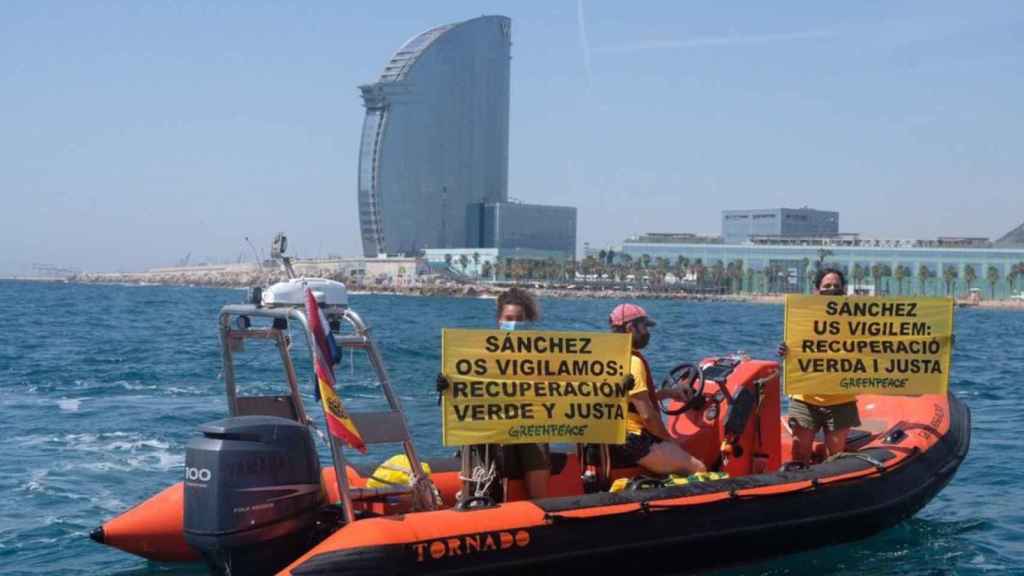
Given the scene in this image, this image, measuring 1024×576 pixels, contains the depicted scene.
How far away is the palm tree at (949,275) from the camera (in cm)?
12044

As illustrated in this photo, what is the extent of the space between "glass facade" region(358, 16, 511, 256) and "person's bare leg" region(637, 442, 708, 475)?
142 m

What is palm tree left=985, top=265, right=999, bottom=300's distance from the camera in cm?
12181

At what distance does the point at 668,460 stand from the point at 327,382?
9.94 feet

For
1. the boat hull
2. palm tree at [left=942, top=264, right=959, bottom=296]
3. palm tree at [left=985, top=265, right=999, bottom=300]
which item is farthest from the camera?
palm tree at [left=985, top=265, right=999, bottom=300]

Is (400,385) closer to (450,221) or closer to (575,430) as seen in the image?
(575,430)

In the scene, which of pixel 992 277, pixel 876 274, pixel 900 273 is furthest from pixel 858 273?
pixel 992 277

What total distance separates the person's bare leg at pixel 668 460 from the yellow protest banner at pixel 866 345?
1.30 meters

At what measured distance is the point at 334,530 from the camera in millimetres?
7227

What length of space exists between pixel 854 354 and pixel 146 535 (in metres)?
5.60

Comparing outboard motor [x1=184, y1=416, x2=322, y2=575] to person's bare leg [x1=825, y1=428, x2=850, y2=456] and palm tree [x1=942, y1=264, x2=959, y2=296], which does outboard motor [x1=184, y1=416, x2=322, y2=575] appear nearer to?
person's bare leg [x1=825, y1=428, x2=850, y2=456]

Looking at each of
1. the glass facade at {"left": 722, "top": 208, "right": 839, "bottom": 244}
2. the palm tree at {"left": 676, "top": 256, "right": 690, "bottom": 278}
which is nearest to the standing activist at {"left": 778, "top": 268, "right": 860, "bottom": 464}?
the palm tree at {"left": 676, "top": 256, "right": 690, "bottom": 278}

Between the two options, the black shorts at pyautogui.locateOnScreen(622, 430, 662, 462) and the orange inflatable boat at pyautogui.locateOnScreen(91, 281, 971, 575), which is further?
the black shorts at pyautogui.locateOnScreen(622, 430, 662, 462)

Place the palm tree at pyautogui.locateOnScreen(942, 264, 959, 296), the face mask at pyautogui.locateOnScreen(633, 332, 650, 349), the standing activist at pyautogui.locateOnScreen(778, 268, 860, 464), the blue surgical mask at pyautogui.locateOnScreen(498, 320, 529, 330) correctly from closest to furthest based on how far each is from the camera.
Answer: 1. the blue surgical mask at pyautogui.locateOnScreen(498, 320, 529, 330)
2. the face mask at pyautogui.locateOnScreen(633, 332, 650, 349)
3. the standing activist at pyautogui.locateOnScreen(778, 268, 860, 464)
4. the palm tree at pyautogui.locateOnScreen(942, 264, 959, 296)

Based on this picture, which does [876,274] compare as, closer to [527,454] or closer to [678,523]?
[678,523]
